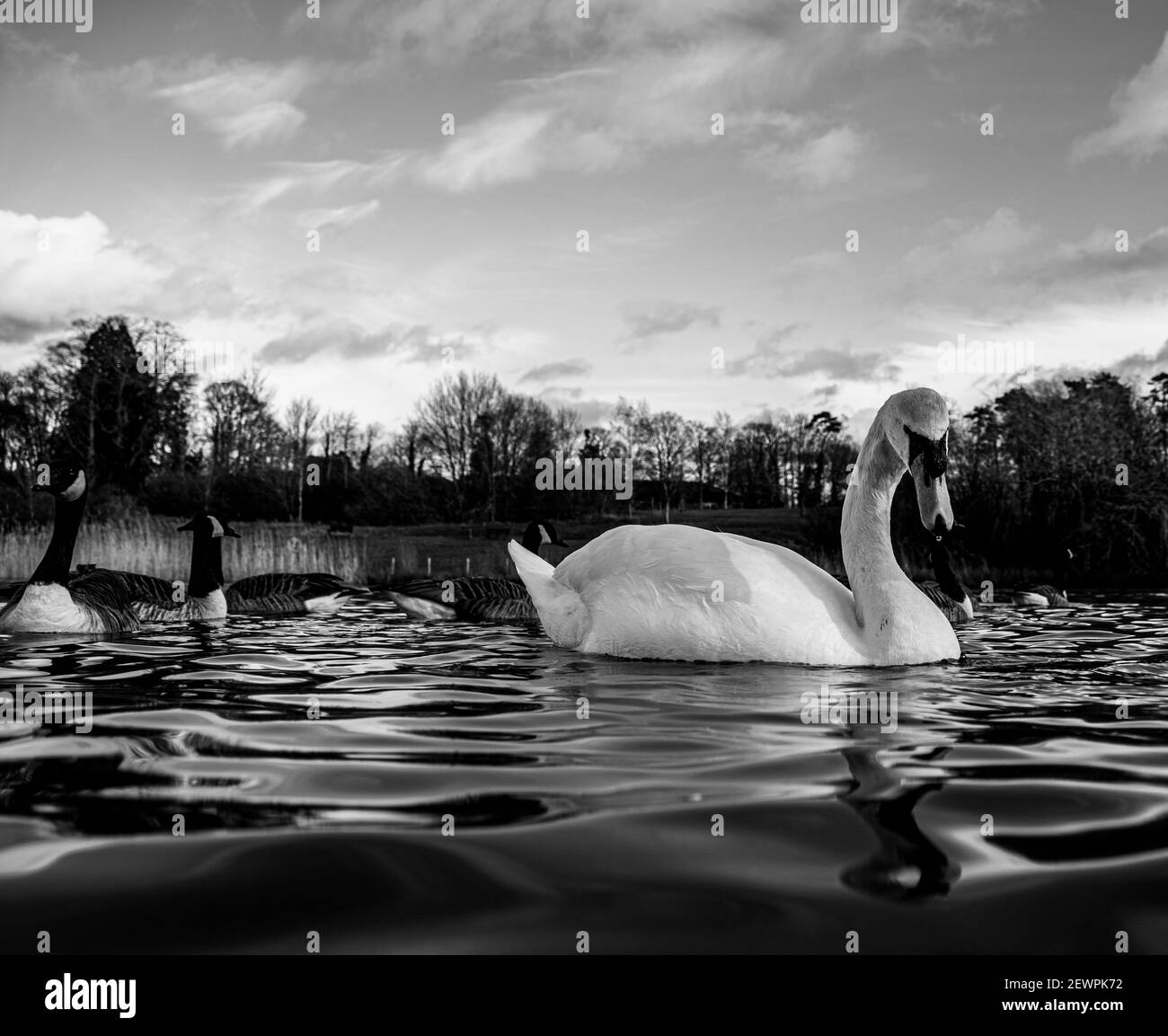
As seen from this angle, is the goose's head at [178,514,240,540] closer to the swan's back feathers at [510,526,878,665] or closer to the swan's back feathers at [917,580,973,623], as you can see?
the swan's back feathers at [510,526,878,665]

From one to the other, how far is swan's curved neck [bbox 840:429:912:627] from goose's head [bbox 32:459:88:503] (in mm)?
7902

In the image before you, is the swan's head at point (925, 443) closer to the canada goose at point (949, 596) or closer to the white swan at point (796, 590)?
the white swan at point (796, 590)

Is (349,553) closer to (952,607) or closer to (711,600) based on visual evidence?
(952,607)

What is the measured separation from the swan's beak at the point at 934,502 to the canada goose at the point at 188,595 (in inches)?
327

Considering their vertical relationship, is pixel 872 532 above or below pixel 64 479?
below

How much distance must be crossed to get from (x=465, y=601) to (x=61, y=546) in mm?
4217

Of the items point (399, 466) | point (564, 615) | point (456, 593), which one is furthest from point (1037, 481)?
point (399, 466)

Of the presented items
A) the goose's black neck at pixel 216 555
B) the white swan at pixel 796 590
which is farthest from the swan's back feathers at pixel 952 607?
the goose's black neck at pixel 216 555

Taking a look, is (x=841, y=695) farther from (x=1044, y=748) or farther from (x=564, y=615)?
(x=564, y=615)

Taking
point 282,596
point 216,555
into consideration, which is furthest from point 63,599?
point 216,555

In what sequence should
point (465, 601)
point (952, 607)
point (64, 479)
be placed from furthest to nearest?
point (952, 607)
point (465, 601)
point (64, 479)

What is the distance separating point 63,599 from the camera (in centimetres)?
935

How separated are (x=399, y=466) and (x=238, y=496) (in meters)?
9.46
